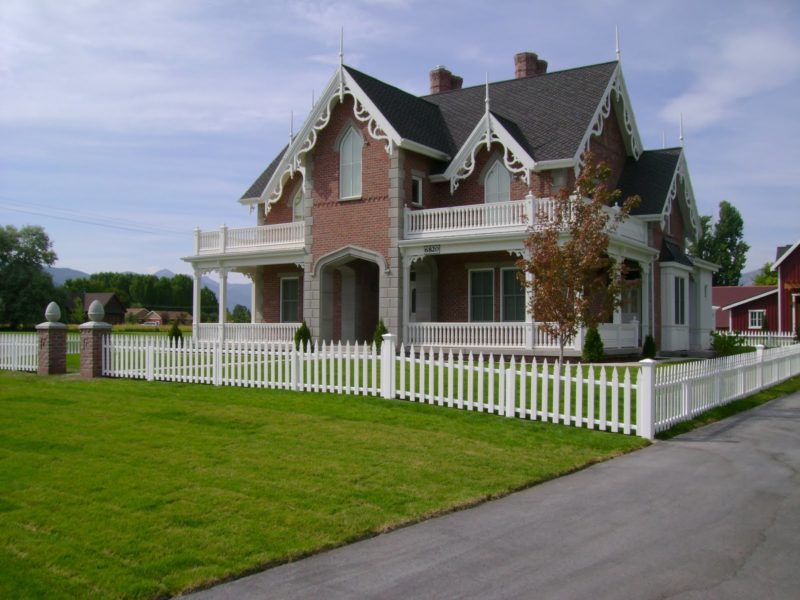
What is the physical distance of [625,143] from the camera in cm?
2839

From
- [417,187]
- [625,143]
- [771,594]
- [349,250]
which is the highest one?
[625,143]

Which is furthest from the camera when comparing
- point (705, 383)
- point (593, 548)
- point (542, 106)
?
point (542, 106)

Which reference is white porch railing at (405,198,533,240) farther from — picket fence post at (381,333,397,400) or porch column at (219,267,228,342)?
picket fence post at (381,333,397,400)

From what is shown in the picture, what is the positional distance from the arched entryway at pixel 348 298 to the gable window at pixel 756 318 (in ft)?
122

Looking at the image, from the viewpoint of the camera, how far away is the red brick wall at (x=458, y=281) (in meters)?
25.2

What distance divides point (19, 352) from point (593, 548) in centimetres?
1810

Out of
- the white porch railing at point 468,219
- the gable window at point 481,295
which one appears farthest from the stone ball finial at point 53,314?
the gable window at point 481,295

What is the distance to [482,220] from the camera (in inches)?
920

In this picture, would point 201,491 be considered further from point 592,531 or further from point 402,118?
point 402,118

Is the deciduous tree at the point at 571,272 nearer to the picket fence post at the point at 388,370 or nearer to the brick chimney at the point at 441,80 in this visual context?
the picket fence post at the point at 388,370

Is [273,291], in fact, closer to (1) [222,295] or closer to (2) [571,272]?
(1) [222,295]

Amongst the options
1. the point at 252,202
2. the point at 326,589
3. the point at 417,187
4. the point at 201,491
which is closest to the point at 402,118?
→ the point at 417,187

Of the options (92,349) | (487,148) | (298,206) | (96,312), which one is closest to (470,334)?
(487,148)

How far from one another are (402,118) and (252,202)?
807 centimetres
